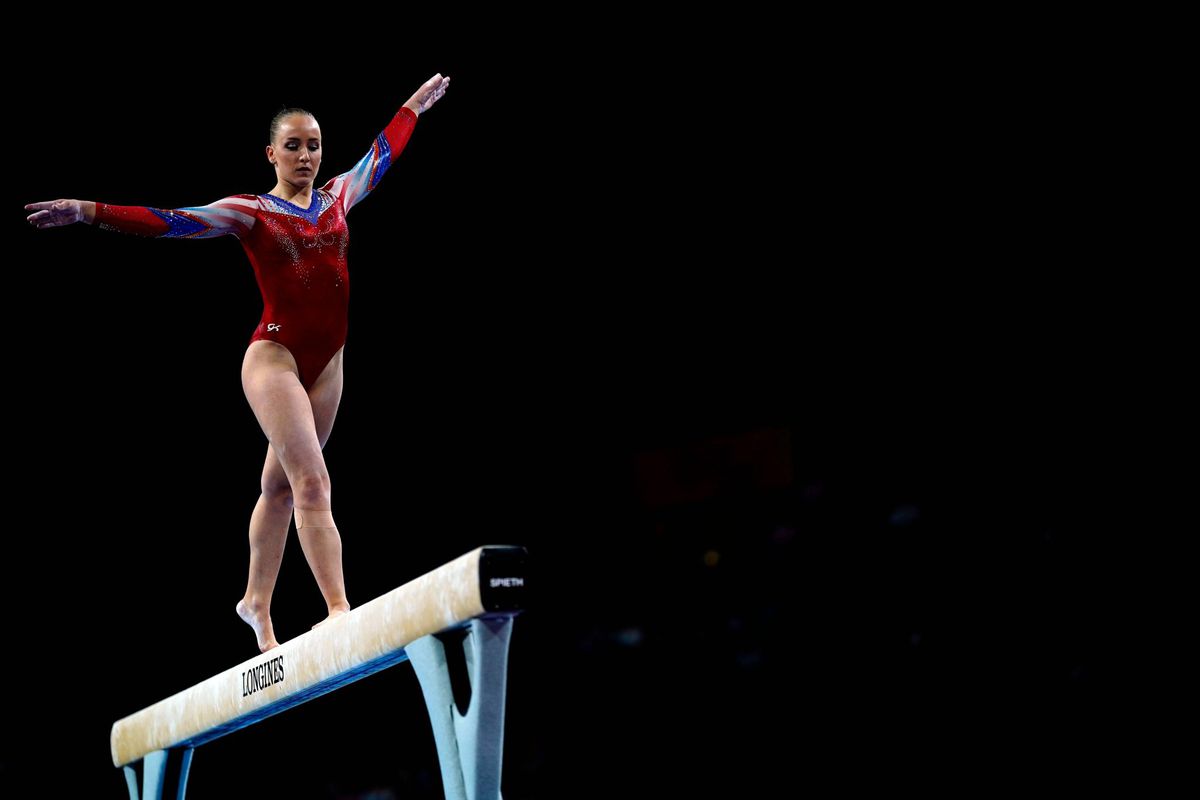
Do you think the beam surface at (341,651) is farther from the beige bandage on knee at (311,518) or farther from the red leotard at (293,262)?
the red leotard at (293,262)

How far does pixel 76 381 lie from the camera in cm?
647

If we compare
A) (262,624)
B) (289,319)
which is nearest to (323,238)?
(289,319)

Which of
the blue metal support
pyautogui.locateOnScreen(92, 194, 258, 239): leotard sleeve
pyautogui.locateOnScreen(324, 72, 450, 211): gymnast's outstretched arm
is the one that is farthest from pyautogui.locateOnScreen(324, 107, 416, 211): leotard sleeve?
the blue metal support

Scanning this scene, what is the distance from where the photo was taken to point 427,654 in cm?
298

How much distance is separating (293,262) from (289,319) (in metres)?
0.16

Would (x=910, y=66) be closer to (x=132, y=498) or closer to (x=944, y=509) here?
(x=944, y=509)

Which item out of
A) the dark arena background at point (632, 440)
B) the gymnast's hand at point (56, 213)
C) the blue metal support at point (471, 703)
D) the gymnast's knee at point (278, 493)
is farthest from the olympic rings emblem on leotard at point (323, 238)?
the dark arena background at point (632, 440)

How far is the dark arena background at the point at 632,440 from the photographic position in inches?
259

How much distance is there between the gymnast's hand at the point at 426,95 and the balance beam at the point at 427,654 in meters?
1.74

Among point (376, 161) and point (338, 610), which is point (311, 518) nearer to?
point (338, 610)

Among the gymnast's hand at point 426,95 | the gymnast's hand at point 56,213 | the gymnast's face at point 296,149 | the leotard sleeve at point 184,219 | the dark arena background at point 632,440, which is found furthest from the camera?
the dark arena background at point 632,440

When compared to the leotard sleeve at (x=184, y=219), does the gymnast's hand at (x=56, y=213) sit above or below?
below

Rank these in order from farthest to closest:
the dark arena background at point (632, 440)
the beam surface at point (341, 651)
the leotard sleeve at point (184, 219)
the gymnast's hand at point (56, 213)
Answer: the dark arena background at point (632, 440) < the leotard sleeve at point (184, 219) < the gymnast's hand at point (56, 213) < the beam surface at point (341, 651)

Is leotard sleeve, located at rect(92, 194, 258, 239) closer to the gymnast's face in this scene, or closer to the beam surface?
the gymnast's face
